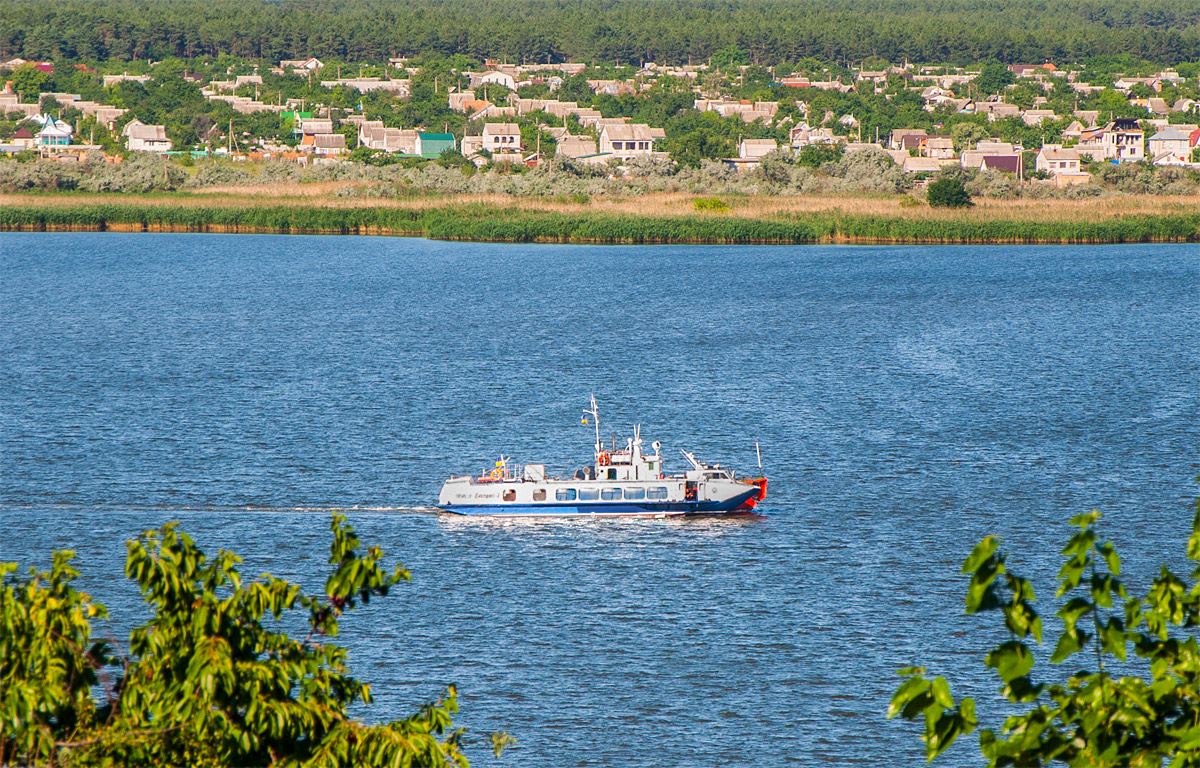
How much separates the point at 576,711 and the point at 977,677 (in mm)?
11669

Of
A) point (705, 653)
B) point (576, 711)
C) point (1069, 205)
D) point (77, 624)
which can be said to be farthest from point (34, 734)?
point (1069, 205)

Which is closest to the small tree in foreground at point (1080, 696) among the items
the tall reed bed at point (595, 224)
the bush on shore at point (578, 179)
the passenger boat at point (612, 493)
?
the passenger boat at point (612, 493)

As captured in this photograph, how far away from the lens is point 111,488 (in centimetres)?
5894

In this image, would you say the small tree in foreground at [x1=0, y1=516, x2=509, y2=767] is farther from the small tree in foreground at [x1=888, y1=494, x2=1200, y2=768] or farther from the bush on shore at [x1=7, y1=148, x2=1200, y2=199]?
the bush on shore at [x1=7, y1=148, x2=1200, y2=199]

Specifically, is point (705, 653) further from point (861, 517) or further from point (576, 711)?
point (861, 517)

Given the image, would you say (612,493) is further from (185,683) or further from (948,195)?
(948,195)

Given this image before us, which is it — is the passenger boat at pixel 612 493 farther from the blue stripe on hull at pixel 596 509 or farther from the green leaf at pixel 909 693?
the green leaf at pixel 909 693

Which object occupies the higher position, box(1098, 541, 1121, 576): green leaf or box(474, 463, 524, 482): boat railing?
box(1098, 541, 1121, 576): green leaf

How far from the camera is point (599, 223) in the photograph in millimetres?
157375

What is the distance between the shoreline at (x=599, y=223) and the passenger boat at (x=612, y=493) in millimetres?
100690

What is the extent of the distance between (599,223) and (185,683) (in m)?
142

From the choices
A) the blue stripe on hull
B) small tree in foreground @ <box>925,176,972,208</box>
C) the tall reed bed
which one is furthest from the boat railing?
small tree in foreground @ <box>925,176,972,208</box>

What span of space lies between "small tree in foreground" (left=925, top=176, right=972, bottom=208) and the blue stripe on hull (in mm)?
114405

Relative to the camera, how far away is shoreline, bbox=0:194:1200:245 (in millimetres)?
155500
